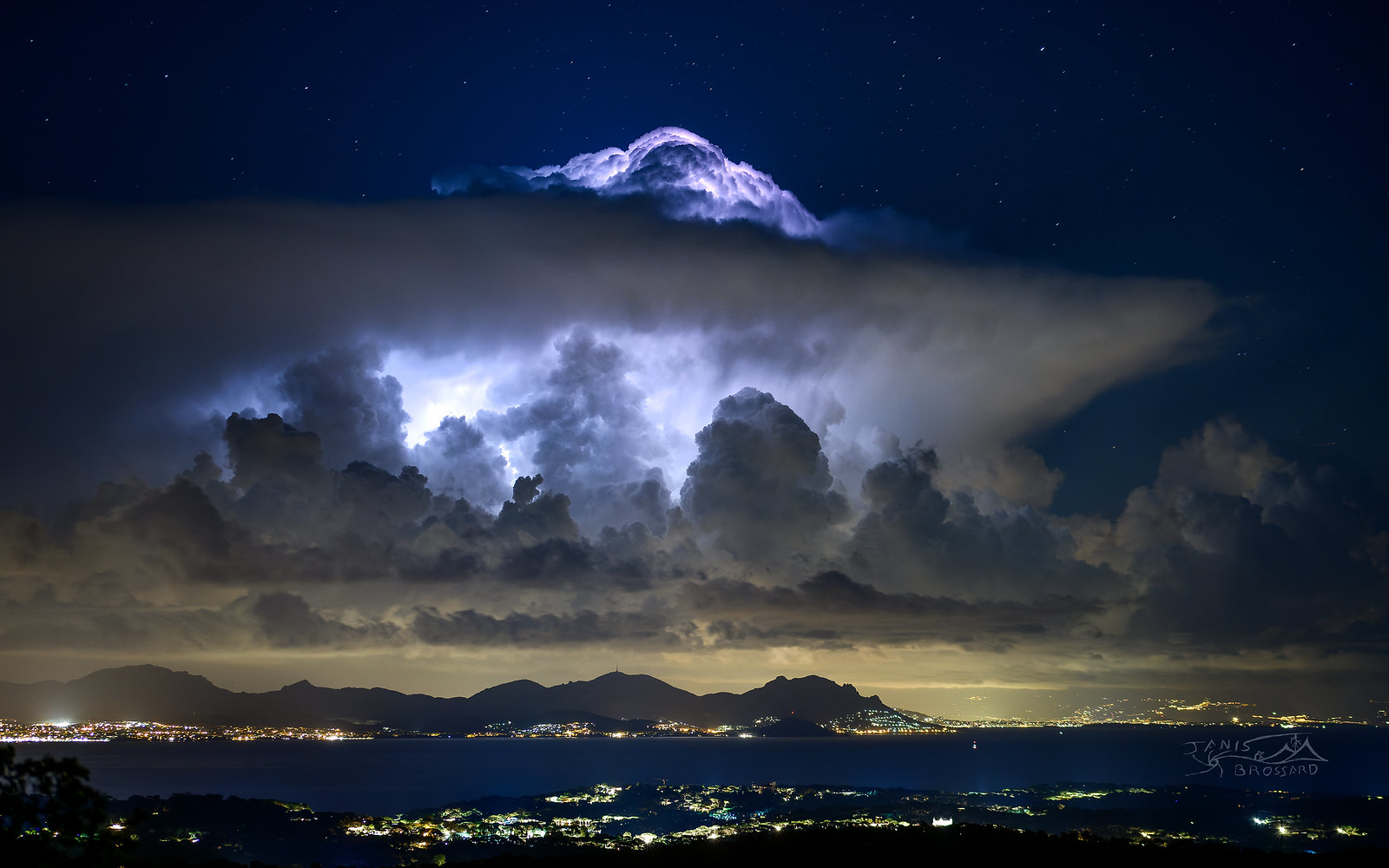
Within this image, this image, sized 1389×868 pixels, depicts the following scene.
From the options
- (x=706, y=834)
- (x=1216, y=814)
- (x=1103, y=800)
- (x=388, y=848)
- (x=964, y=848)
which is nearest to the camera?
(x=964, y=848)

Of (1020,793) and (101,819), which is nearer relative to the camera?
(101,819)

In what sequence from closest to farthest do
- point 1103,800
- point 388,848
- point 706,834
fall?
point 388,848, point 706,834, point 1103,800

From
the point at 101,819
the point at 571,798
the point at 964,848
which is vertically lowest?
the point at 571,798

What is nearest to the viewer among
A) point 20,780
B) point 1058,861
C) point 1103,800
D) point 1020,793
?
point 20,780

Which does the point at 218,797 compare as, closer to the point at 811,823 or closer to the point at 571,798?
the point at 571,798

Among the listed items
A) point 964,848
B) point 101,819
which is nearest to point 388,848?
point 964,848

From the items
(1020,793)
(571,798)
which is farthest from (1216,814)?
(571,798)

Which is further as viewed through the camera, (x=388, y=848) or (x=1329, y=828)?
(x=1329, y=828)

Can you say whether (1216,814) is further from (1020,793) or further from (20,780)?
(20,780)

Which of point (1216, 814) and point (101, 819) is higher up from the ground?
point (101, 819)
